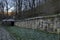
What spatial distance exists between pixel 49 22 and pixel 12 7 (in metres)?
16.2

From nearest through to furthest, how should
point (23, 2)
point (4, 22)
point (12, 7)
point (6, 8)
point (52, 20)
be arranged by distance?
point (52, 20), point (23, 2), point (4, 22), point (12, 7), point (6, 8)

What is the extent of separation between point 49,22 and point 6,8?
1790cm

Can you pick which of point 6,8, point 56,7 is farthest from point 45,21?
point 6,8

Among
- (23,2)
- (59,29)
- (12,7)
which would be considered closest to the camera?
(59,29)

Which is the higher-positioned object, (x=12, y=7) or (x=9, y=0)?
(x=9, y=0)

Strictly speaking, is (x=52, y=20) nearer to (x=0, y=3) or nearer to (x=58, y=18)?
(x=58, y=18)

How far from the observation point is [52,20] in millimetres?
4590

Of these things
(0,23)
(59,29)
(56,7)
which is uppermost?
(56,7)

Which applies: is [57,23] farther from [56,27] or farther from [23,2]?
[23,2]

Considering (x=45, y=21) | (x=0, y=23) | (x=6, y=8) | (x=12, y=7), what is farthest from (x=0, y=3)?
(x=45, y=21)

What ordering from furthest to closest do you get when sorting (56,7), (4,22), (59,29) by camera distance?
(4,22) < (56,7) < (59,29)

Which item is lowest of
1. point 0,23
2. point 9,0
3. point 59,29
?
point 0,23

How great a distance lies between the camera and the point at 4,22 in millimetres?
18328

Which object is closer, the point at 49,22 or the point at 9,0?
the point at 49,22
